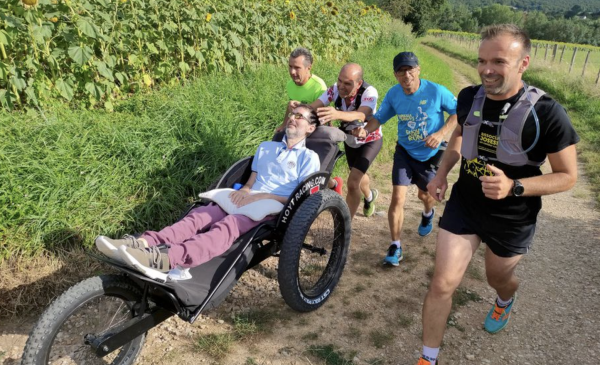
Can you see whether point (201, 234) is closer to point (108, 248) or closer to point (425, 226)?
point (108, 248)

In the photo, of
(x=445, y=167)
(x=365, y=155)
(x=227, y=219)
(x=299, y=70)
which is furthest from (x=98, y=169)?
(x=445, y=167)

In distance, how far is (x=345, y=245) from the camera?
352 centimetres

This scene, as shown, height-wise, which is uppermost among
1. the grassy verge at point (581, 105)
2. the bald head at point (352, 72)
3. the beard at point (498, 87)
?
the beard at point (498, 87)

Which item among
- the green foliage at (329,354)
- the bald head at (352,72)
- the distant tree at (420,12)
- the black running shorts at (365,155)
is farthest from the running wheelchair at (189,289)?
the distant tree at (420,12)

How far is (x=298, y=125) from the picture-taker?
11.6 ft

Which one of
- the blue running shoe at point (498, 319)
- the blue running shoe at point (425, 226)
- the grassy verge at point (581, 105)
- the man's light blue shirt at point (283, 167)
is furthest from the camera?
the grassy verge at point (581, 105)

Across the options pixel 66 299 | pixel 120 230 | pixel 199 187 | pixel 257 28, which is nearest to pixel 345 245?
pixel 199 187

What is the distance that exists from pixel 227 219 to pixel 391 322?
150 cm

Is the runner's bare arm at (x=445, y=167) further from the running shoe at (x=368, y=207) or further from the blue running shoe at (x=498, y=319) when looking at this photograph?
the running shoe at (x=368, y=207)

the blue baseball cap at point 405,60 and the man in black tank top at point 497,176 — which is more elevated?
the blue baseball cap at point 405,60

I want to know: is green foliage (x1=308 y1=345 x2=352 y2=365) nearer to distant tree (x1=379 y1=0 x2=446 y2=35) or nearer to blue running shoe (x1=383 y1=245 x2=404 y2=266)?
blue running shoe (x1=383 y1=245 x2=404 y2=266)

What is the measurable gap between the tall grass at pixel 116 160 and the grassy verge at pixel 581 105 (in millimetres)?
5189

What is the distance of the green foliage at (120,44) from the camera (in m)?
3.96

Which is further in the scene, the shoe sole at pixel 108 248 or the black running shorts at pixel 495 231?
the black running shorts at pixel 495 231
